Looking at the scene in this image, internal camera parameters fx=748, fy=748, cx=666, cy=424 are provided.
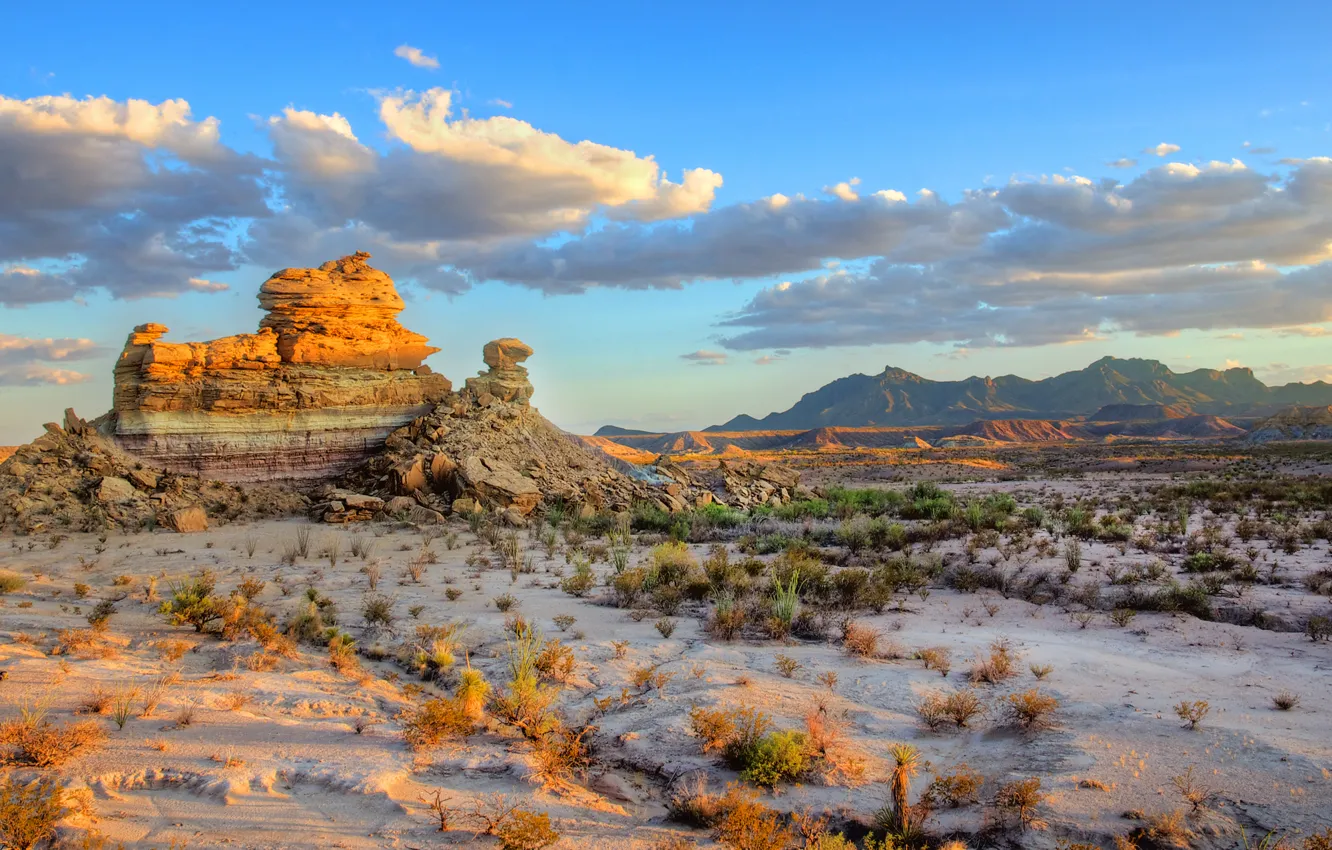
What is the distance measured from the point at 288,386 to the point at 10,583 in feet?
33.8

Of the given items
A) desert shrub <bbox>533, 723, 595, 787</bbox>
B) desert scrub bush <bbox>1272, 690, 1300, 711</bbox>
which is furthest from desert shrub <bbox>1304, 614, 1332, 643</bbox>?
desert shrub <bbox>533, 723, 595, 787</bbox>

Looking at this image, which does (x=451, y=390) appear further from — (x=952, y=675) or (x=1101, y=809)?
(x=1101, y=809)

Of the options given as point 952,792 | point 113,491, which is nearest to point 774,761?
point 952,792

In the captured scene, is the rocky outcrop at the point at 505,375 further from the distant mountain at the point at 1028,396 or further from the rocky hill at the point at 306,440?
the distant mountain at the point at 1028,396

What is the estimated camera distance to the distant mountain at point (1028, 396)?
530 ft

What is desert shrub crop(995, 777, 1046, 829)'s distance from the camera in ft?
14.7

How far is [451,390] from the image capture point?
73.8 ft

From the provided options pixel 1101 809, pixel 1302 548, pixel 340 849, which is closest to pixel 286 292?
pixel 340 849

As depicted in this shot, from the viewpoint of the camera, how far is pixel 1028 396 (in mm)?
179375

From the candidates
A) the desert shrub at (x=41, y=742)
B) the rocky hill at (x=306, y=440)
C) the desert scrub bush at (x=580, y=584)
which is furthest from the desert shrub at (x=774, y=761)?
the rocky hill at (x=306, y=440)

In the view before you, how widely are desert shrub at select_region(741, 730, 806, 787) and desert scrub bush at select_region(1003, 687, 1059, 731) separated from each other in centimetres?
190

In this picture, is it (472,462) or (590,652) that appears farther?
(472,462)

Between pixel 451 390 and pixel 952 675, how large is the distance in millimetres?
18254

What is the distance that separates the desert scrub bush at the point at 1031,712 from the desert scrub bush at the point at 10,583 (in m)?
12.2
